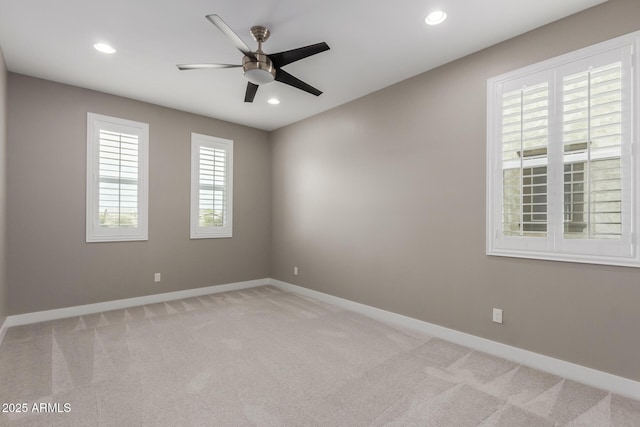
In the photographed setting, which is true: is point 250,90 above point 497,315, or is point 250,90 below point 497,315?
above

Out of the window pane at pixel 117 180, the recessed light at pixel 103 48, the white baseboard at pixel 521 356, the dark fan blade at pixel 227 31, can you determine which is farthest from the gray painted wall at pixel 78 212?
the white baseboard at pixel 521 356

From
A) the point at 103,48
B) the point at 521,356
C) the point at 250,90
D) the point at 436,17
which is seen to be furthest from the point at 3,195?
the point at 521,356

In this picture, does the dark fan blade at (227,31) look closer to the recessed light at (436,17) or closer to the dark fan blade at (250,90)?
the dark fan blade at (250,90)

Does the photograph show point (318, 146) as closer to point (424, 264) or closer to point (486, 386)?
point (424, 264)

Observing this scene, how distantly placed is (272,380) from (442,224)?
2.22 metres

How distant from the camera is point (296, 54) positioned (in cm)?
254

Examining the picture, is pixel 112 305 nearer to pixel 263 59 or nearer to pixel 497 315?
pixel 263 59

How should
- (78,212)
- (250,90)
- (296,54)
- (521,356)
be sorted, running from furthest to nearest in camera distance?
(78,212) < (250,90) < (521,356) < (296,54)

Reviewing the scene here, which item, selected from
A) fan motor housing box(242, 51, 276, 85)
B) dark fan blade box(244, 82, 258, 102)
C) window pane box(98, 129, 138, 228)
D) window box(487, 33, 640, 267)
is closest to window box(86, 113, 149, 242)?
window pane box(98, 129, 138, 228)

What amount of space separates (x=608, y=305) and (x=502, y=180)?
1216 mm

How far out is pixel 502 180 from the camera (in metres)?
2.82

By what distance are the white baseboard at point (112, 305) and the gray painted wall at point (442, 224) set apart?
1.32 m

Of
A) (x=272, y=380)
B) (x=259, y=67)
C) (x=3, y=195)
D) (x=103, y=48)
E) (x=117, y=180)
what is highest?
(x=103, y=48)

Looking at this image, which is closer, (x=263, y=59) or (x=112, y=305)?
(x=263, y=59)
